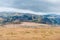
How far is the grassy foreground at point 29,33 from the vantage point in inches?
135

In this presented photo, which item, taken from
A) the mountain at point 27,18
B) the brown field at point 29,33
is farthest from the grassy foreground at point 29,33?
the mountain at point 27,18

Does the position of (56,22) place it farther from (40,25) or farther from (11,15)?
(11,15)

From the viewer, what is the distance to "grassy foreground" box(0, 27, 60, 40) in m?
3.43

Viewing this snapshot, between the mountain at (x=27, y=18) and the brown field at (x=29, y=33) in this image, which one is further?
the mountain at (x=27, y=18)

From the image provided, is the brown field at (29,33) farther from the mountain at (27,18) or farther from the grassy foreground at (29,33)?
the mountain at (27,18)

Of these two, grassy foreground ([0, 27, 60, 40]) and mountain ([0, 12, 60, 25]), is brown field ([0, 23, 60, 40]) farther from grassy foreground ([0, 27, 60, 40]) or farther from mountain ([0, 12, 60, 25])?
mountain ([0, 12, 60, 25])

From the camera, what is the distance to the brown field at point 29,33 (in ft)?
11.3

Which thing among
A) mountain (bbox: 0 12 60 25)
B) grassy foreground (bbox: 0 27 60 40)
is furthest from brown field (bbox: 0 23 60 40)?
mountain (bbox: 0 12 60 25)

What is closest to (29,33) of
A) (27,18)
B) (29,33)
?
(29,33)

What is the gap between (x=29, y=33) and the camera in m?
3.56

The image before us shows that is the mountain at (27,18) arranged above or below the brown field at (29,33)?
above

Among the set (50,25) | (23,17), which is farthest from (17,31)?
(50,25)

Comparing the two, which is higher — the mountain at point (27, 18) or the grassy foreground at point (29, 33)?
the mountain at point (27, 18)

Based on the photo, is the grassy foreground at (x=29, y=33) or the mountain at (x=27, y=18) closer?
the grassy foreground at (x=29, y=33)
